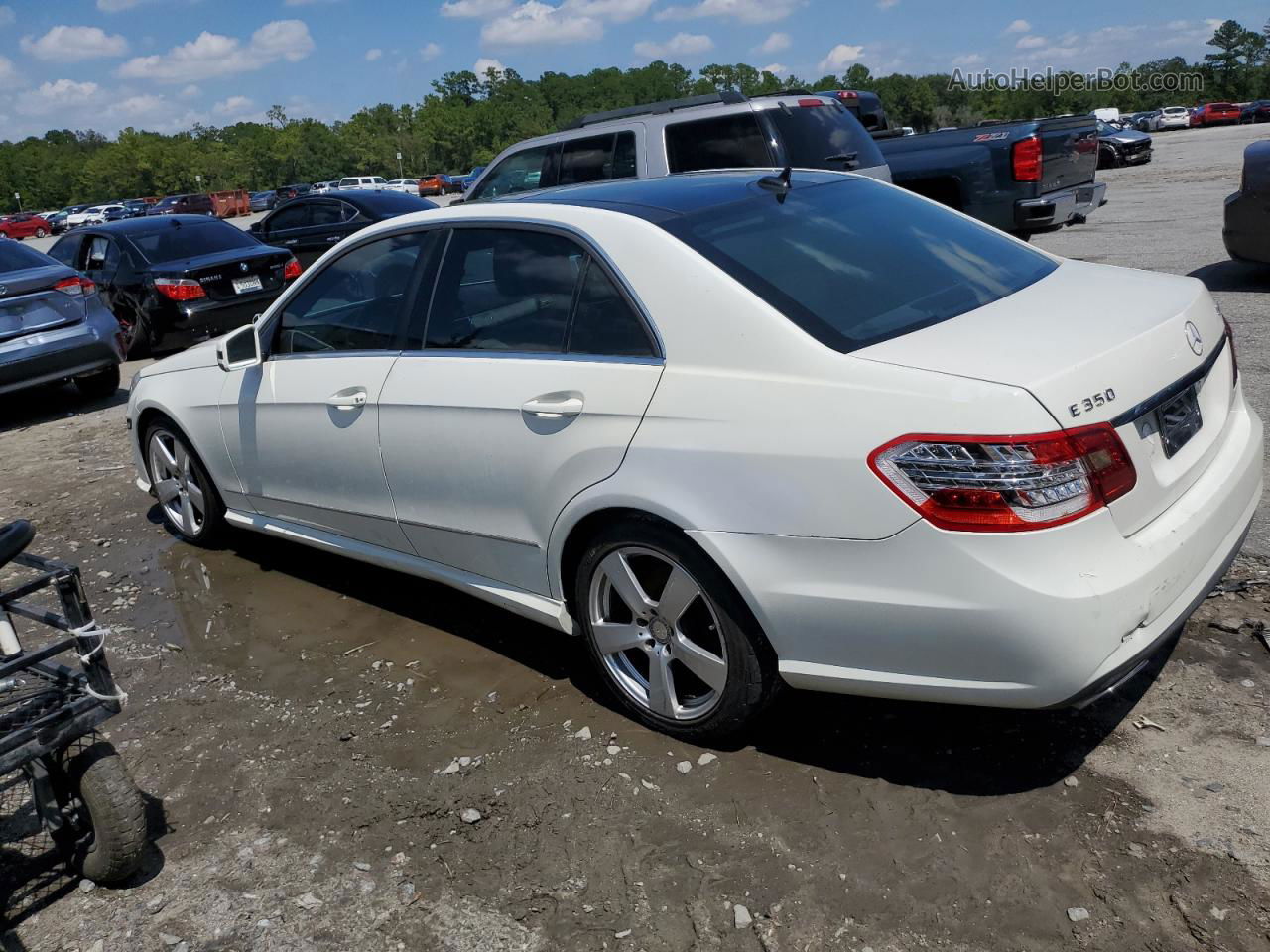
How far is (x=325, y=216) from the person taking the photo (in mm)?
14469

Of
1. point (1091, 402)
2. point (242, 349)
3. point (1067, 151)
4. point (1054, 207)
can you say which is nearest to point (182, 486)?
point (242, 349)

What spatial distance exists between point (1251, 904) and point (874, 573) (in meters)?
1.14

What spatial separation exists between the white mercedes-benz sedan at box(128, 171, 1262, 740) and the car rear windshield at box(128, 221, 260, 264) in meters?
7.92

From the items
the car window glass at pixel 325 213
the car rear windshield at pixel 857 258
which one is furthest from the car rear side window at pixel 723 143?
the car window glass at pixel 325 213

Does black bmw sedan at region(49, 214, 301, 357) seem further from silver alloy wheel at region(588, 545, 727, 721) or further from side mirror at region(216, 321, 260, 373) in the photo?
silver alloy wheel at region(588, 545, 727, 721)

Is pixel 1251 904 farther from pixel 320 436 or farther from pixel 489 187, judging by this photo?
pixel 489 187

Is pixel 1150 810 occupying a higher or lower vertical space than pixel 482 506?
lower

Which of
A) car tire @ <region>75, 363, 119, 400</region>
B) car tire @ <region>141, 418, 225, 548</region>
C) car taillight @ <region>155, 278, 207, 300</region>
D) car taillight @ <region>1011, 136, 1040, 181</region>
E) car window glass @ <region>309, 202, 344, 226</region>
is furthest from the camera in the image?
car window glass @ <region>309, 202, 344, 226</region>

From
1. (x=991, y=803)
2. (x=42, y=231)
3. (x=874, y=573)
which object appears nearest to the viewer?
(x=874, y=573)

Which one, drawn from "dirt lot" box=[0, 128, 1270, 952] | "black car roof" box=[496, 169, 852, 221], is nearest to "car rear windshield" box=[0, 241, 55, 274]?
"dirt lot" box=[0, 128, 1270, 952]

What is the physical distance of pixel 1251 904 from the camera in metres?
2.53

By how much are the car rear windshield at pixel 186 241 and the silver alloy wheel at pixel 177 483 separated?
6.33 metres

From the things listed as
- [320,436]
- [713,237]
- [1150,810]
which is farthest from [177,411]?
[1150,810]

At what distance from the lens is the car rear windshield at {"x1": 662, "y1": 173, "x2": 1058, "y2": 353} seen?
312 centimetres
